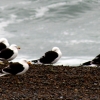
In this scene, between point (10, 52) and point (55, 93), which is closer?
point (55, 93)

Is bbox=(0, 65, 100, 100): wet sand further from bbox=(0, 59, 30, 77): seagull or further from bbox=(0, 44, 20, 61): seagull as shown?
bbox=(0, 44, 20, 61): seagull

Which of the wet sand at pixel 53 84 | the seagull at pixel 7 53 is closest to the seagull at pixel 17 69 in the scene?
the wet sand at pixel 53 84

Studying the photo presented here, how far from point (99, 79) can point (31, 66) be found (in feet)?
8.98

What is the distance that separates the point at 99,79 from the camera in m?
14.2

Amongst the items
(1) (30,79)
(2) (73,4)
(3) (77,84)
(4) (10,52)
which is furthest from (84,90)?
(2) (73,4)

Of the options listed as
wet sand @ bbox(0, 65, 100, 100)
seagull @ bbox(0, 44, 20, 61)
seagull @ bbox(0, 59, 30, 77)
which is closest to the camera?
wet sand @ bbox(0, 65, 100, 100)

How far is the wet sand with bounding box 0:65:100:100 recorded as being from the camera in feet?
39.9

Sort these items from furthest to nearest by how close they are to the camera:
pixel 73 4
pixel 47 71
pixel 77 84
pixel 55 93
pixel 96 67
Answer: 1. pixel 73 4
2. pixel 96 67
3. pixel 47 71
4. pixel 77 84
5. pixel 55 93

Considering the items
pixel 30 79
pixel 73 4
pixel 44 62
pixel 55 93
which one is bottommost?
pixel 55 93

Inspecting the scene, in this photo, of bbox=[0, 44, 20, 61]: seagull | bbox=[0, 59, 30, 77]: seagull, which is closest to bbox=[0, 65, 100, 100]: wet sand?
bbox=[0, 59, 30, 77]: seagull

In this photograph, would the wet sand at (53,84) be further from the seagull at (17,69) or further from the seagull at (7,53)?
the seagull at (7,53)

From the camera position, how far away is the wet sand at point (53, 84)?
12.2 m

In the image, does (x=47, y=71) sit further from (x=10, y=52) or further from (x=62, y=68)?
(x=10, y=52)

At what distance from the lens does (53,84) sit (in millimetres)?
13469
